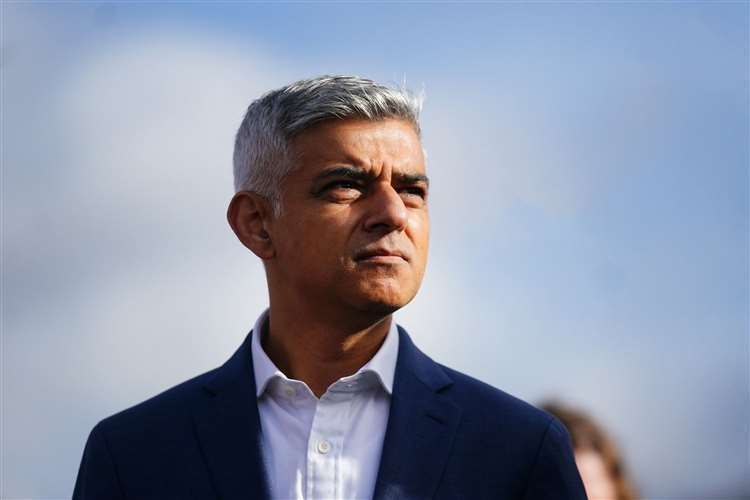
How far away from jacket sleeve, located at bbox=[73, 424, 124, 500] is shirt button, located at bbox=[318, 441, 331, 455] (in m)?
0.65

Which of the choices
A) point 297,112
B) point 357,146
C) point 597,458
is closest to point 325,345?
point 357,146

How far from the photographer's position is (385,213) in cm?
392

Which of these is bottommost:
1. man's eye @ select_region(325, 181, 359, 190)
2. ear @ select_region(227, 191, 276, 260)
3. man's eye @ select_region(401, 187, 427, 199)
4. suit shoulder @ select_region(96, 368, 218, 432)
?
suit shoulder @ select_region(96, 368, 218, 432)

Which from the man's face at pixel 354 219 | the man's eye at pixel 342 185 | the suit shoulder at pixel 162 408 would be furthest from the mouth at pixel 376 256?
the suit shoulder at pixel 162 408

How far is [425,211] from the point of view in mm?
4129

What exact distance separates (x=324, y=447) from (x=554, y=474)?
71cm

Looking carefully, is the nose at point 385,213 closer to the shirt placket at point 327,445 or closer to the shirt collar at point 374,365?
the shirt collar at point 374,365

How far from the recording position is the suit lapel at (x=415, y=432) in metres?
3.85

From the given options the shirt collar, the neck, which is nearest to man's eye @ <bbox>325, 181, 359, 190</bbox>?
the neck

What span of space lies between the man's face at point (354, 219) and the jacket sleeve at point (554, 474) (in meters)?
0.64

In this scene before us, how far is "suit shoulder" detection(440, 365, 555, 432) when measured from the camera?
4.05 m

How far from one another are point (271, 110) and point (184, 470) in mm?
1197

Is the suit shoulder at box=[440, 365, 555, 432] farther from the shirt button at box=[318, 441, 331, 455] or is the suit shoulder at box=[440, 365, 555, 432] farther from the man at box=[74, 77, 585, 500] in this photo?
the shirt button at box=[318, 441, 331, 455]

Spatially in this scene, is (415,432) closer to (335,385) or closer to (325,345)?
(335,385)
